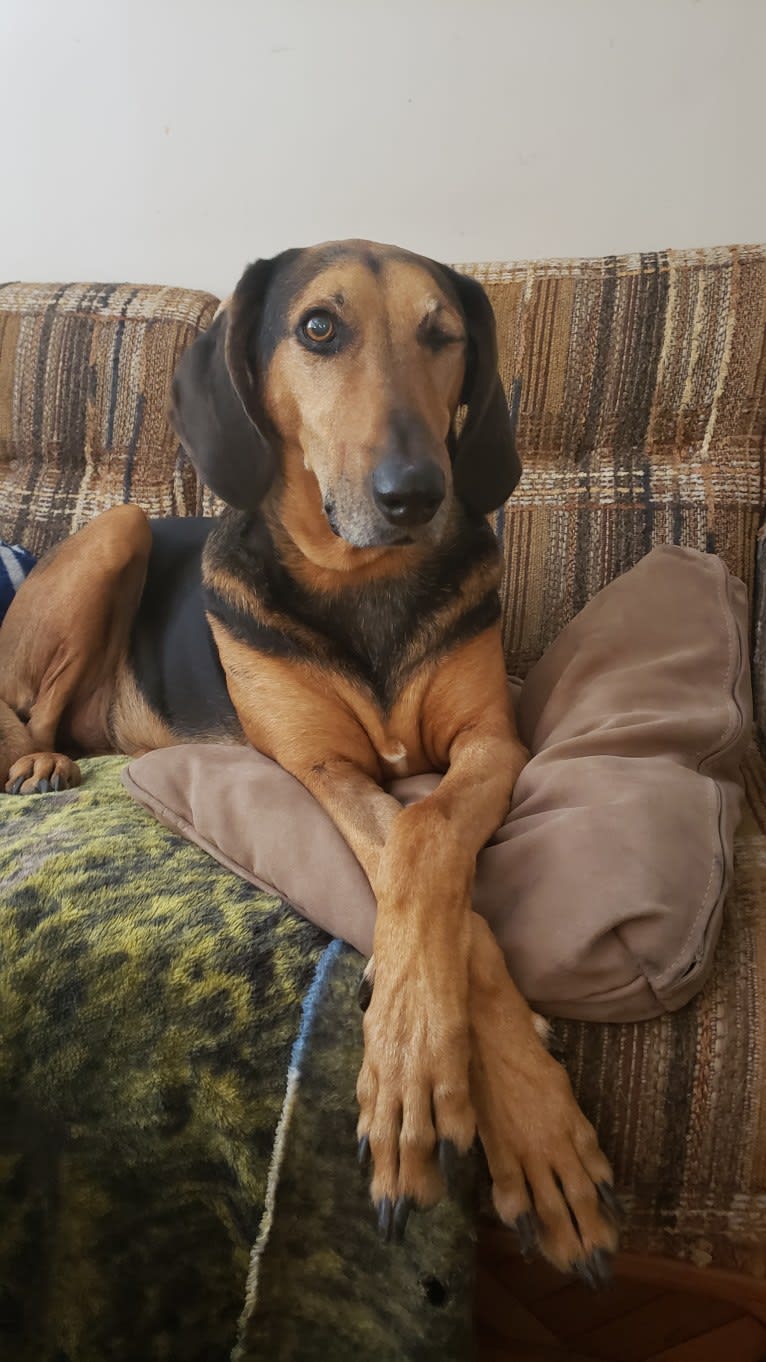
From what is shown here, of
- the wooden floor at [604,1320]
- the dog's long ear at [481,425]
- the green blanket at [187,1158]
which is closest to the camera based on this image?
the green blanket at [187,1158]

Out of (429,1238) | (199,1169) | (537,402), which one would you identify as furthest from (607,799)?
(537,402)

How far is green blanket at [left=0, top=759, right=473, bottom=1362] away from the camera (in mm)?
1036

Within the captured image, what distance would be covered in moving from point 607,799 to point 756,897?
0.82 ft

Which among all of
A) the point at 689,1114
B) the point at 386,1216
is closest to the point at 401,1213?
the point at 386,1216

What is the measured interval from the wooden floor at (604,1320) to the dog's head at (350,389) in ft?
3.57

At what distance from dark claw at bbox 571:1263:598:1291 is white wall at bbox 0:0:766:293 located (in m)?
2.65

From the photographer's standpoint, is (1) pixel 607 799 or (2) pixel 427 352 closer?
(1) pixel 607 799

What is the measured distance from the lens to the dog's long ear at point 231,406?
1543 millimetres

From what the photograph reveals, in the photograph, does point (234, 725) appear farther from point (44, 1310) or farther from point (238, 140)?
point (238, 140)

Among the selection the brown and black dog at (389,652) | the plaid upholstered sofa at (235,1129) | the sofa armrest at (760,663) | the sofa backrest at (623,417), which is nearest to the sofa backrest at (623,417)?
the sofa backrest at (623,417)

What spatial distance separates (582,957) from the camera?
1046mm

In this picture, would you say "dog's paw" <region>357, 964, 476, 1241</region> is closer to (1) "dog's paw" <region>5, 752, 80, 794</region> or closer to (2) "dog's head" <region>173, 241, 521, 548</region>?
(2) "dog's head" <region>173, 241, 521, 548</region>

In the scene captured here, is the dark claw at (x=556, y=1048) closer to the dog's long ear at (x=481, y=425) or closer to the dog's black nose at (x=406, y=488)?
the dog's black nose at (x=406, y=488)

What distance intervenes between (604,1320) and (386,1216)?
558mm
